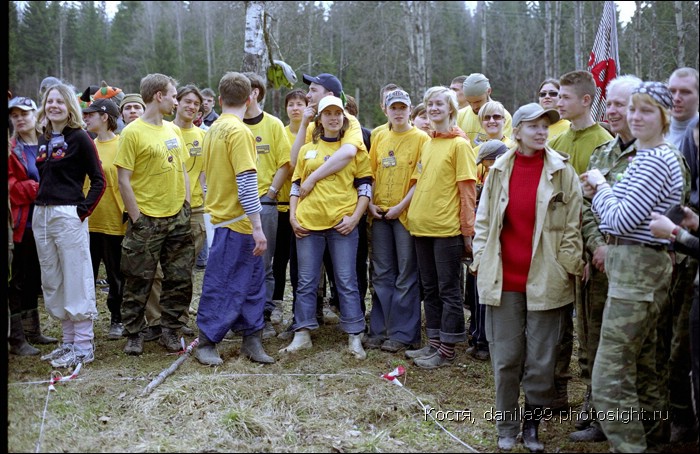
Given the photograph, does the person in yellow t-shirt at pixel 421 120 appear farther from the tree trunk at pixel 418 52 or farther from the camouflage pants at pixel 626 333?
the tree trunk at pixel 418 52

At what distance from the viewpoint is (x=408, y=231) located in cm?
601

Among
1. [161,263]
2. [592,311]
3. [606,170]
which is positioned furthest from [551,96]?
[161,263]

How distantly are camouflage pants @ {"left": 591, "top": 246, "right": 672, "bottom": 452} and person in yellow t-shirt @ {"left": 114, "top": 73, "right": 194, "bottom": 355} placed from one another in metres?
3.95

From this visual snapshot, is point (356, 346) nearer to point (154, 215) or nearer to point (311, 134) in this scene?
point (311, 134)

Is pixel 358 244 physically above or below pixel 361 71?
below

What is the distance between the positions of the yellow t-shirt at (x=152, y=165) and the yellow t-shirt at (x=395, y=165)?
1.94m

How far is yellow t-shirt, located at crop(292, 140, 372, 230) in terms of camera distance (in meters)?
5.95

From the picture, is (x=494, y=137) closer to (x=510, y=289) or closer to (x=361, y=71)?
(x=510, y=289)

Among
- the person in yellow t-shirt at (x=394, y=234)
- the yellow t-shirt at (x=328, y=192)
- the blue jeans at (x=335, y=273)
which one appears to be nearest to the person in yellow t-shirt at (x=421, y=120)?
the person in yellow t-shirt at (x=394, y=234)

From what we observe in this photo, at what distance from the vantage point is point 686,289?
4.05m

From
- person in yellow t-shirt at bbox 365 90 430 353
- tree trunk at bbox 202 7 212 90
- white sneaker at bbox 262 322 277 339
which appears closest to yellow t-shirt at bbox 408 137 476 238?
person in yellow t-shirt at bbox 365 90 430 353

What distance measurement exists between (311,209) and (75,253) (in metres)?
2.14

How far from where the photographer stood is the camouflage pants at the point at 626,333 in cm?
368

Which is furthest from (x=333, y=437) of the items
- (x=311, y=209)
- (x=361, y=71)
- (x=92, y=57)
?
(x=92, y=57)
